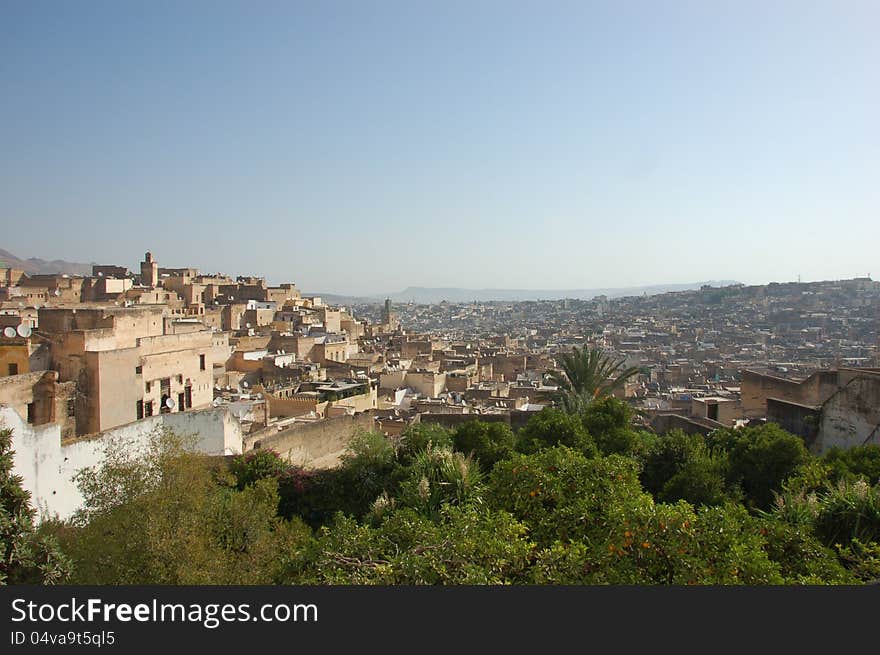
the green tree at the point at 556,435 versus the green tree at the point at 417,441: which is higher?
the green tree at the point at 556,435

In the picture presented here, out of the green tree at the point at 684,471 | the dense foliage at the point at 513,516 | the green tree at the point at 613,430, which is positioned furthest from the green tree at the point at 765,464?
the green tree at the point at 613,430

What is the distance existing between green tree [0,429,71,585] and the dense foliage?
49 centimetres

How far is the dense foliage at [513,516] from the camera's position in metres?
5.62

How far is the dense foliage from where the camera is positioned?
5621 mm

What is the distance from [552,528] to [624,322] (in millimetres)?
98787

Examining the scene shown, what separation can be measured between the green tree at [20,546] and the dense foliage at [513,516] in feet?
1.60

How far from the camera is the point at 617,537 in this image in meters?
6.00

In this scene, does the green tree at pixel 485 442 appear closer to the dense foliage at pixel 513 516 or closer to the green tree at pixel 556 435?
the dense foliage at pixel 513 516

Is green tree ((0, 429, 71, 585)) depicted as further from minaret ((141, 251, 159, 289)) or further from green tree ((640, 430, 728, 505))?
minaret ((141, 251, 159, 289))

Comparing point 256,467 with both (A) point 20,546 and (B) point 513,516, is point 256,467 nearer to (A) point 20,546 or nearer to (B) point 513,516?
(A) point 20,546

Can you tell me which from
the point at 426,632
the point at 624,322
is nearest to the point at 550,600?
the point at 426,632

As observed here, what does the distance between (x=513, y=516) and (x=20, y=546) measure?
5331 mm

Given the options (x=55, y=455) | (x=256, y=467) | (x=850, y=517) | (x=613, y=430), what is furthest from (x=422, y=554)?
(x=55, y=455)

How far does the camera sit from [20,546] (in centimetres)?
750
